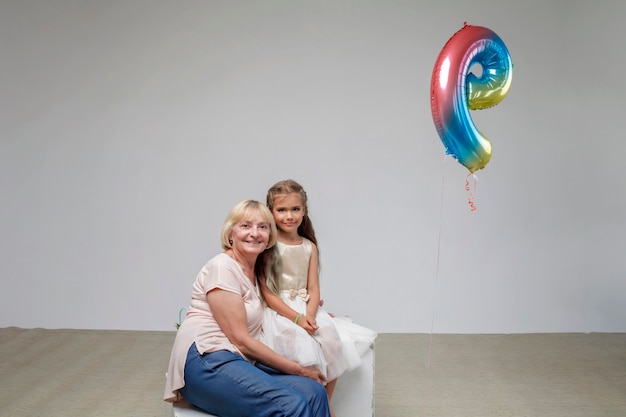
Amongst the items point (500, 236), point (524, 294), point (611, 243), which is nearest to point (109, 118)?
point (500, 236)

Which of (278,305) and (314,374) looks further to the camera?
(278,305)

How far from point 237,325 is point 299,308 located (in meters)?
0.40

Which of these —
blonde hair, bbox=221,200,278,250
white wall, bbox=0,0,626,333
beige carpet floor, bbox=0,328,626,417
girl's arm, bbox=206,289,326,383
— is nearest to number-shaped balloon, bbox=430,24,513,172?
blonde hair, bbox=221,200,278,250

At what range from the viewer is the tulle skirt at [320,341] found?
90.6 inches

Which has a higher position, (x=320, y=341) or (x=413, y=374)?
(x=320, y=341)

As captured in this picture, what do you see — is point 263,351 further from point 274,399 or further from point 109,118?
point 109,118

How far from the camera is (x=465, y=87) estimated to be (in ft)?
8.04

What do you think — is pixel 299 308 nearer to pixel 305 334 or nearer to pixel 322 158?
pixel 305 334

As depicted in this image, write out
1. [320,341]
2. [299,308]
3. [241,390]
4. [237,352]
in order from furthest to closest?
[299,308], [320,341], [237,352], [241,390]

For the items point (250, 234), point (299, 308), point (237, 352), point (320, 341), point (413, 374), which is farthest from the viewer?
point (413, 374)

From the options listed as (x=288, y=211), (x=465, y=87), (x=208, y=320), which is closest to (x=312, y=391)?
(x=208, y=320)

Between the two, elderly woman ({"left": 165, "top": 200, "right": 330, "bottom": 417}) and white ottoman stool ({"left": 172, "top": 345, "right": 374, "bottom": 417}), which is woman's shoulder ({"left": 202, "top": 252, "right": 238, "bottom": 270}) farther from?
white ottoman stool ({"left": 172, "top": 345, "right": 374, "bottom": 417})

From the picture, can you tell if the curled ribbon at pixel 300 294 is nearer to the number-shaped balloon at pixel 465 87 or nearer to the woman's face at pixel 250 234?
the woman's face at pixel 250 234

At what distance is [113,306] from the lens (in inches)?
183
